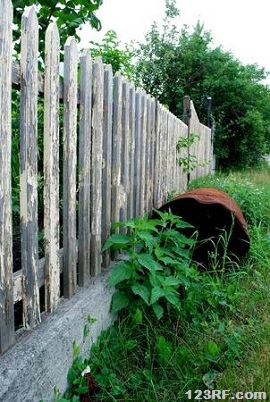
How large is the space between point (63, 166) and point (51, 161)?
0.19 metres

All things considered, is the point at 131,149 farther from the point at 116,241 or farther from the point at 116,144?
the point at 116,241

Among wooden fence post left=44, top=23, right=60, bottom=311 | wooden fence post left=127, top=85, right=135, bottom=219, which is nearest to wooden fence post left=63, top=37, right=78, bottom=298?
wooden fence post left=44, top=23, right=60, bottom=311

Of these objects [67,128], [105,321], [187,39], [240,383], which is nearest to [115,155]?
[67,128]

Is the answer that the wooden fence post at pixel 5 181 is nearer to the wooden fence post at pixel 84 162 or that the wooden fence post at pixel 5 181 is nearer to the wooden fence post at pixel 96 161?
the wooden fence post at pixel 84 162

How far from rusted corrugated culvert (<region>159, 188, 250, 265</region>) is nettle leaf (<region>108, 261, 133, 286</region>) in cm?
97

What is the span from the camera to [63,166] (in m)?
2.10

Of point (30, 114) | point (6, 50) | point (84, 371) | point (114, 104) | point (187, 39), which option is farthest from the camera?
point (187, 39)

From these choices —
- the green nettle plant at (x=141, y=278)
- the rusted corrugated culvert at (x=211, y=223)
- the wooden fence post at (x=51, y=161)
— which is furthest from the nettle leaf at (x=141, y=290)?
the rusted corrugated culvert at (x=211, y=223)

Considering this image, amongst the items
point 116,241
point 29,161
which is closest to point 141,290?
point 116,241

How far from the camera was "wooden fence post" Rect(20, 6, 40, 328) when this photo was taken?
1.68 m

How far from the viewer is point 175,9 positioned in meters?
19.5

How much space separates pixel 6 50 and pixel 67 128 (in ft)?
1.98

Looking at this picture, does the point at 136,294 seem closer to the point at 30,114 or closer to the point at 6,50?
the point at 30,114

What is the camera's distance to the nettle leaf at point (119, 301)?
2.46 m
